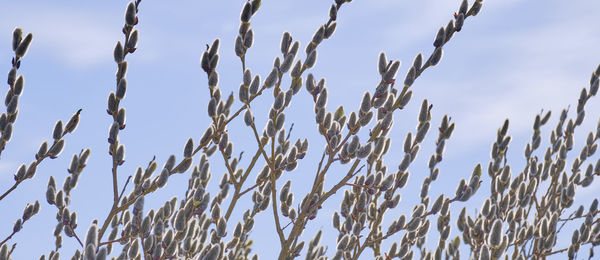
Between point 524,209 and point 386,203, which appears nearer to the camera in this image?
point 386,203

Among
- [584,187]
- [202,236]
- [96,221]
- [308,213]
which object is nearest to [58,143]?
[96,221]

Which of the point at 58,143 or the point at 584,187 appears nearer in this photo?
the point at 58,143

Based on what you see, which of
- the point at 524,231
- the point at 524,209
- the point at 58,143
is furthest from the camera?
the point at 524,209

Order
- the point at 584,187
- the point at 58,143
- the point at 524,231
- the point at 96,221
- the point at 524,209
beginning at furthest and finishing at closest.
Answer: the point at 584,187, the point at 524,209, the point at 524,231, the point at 96,221, the point at 58,143

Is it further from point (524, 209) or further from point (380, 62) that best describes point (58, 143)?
point (524, 209)

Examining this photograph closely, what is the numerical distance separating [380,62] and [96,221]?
1328 mm

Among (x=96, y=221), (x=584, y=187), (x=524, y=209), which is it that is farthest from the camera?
(x=584, y=187)

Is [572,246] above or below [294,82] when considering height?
below

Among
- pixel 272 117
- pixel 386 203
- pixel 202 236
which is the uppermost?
pixel 272 117

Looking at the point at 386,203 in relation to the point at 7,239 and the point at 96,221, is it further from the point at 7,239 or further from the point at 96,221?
the point at 7,239

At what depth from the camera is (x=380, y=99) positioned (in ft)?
8.77

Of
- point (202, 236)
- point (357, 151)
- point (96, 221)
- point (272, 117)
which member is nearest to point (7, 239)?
point (96, 221)

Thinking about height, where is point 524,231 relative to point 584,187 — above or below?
below

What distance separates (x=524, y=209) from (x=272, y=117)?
1.35m
